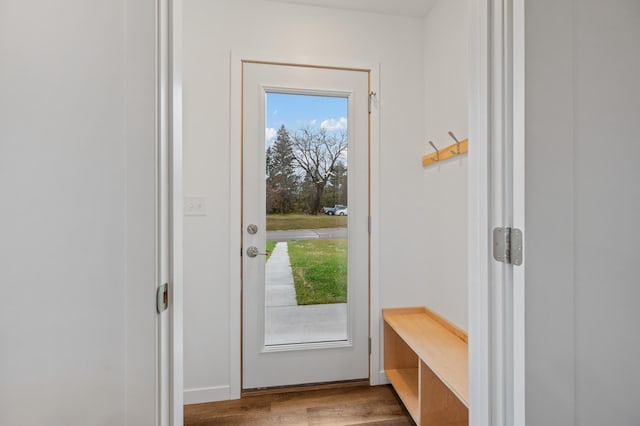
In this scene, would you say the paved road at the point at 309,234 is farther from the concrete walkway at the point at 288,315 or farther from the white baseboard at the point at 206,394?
the white baseboard at the point at 206,394

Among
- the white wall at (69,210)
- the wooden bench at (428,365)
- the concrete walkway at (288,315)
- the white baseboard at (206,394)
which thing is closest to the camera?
the white wall at (69,210)

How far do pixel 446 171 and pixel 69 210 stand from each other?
1817 mm

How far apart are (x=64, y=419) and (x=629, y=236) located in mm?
1247

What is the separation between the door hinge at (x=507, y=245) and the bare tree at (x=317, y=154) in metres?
1.39

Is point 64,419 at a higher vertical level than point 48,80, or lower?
lower

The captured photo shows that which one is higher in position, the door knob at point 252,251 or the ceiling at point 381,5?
the ceiling at point 381,5

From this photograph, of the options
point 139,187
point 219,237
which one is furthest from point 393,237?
point 139,187

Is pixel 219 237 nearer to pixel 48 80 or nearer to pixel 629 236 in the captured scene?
pixel 48 80

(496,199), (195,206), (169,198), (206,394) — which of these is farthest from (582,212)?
(206,394)

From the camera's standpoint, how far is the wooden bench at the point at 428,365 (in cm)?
143

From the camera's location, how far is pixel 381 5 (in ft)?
6.50

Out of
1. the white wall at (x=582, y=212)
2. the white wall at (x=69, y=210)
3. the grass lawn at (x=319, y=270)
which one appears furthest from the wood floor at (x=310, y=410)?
the white wall at (x=69, y=210)

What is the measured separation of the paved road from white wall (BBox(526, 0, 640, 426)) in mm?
1438

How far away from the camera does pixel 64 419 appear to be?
51 cm
